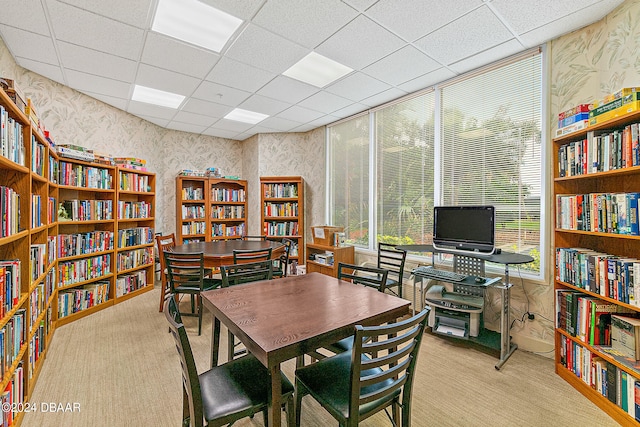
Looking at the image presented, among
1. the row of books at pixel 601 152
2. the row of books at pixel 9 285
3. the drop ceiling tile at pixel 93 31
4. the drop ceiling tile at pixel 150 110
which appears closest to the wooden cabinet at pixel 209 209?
the drop ceiling tile at pixel 150 110

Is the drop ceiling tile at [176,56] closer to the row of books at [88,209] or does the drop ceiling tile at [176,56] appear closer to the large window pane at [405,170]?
the row of books at [88,209]

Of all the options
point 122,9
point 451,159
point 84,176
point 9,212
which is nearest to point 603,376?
point 451,159

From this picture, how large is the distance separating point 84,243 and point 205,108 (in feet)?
7.96

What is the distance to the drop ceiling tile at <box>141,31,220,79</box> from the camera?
8.57ft

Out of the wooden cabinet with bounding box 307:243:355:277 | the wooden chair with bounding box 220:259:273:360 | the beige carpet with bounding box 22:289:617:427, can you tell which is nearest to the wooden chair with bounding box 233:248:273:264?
the wooden chair with bounding box 220:259:273:360

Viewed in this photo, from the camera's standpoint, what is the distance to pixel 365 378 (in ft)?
4.10

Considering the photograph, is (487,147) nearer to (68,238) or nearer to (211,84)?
(211,84)

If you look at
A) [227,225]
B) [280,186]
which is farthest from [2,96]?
[227,225]

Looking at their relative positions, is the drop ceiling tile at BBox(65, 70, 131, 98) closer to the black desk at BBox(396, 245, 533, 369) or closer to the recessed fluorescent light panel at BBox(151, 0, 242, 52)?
the recessed fluorescent light panel at BBox(151, 0, 242, 52)

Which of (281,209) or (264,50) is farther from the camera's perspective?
(281,209)

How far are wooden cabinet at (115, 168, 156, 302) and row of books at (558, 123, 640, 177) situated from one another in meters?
5.08

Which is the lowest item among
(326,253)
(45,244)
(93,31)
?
(326,253)

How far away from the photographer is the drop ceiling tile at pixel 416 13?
84.1 inches

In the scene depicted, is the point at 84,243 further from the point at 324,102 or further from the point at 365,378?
the point at 365,378
